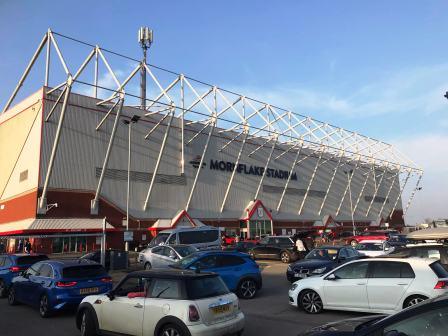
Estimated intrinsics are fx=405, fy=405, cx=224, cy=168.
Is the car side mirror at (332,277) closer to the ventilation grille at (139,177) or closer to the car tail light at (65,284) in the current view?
the car tail light at (65,284)

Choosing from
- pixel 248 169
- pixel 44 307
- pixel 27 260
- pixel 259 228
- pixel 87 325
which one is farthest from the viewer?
pixel 248 169

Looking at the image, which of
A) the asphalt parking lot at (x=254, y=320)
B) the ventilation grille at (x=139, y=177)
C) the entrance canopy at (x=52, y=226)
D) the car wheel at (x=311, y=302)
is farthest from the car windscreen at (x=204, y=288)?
the ventilation grille at (x=139, y=177)

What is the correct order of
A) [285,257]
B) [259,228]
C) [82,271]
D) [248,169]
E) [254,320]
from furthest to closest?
[248,169], [259,228], [285,257], [82,271], [254,320]

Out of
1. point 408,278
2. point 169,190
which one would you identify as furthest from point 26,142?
point 408,278

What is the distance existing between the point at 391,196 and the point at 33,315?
85.3 meters

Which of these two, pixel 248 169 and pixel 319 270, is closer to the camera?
pixel 319 270

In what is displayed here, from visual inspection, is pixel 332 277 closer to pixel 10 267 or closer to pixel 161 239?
pixel 10 267

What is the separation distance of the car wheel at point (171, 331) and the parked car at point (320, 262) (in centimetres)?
855

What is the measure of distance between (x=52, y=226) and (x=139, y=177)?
1080 centimetres

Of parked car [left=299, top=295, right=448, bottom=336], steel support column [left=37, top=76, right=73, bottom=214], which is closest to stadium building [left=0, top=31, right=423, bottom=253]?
steel support column [left=37, top=76, right=73, bottom=214]

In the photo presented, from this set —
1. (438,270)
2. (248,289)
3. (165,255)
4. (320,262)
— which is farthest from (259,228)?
(438,270)

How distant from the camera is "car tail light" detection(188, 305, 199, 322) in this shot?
6.75 meters

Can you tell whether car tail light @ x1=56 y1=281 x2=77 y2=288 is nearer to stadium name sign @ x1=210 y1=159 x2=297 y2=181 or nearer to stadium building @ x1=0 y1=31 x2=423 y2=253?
stadium building @ x1=0 y1=31 x2=423 y2=253

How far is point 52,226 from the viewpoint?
33.0 meters
